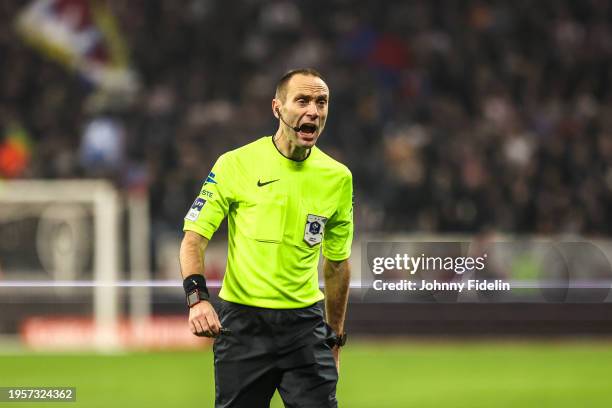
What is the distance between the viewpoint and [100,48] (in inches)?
707

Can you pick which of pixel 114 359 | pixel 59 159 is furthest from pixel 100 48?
pixel 114 359

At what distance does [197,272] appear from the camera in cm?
445

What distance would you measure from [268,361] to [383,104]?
40.3ft

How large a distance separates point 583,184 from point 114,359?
6.20m

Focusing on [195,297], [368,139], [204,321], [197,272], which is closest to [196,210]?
[197,272]

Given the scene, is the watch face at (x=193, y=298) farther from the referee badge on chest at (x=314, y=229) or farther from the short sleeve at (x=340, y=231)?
the short sleeve at (x=340, y=231)

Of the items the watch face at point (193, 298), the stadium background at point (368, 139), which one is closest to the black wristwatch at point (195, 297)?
the watch face at point (193, 298)

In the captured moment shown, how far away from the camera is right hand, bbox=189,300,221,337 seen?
4297 millimetres

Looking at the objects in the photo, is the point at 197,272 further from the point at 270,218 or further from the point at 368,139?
the point at 368,139

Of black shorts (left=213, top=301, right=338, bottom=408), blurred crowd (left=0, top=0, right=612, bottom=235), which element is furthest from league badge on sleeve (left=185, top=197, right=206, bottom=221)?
blurred crowd (left=0, top=0, right=612, bottom=235)

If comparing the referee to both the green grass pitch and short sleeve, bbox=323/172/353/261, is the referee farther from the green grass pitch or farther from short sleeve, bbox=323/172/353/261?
the green grass pitch

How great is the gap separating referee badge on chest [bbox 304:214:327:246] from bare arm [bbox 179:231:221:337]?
44 cm

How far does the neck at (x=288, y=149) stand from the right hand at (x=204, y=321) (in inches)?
29.7

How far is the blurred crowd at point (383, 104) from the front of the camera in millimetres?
14516
